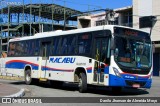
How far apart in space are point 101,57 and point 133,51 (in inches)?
59.4

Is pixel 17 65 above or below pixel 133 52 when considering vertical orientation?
below

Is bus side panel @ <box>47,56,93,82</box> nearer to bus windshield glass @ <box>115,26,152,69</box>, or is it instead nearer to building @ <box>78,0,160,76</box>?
bus windshield glass @ <box>115,26,152,69</box>

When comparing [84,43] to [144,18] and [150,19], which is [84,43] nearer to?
[150,19]

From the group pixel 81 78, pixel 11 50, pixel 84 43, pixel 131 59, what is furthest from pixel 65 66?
pixel 11 50

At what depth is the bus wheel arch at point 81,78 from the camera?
18.5 m

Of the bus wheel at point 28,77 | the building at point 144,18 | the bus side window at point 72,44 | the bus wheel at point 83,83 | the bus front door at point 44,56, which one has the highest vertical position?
the building at point 144,18

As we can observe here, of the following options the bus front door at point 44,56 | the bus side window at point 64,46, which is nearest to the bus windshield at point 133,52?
the bus side window at point 64,46

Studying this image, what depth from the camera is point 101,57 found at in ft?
58.0

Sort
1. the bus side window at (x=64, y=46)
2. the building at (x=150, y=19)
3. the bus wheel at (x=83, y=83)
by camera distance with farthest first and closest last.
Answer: the building at (x=150, y=19) < the bus side window at (x=64, y=46) < the bus wheel at (x=83, y=83)

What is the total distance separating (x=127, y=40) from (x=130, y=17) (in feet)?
115

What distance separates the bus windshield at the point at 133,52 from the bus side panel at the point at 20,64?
8082 mm

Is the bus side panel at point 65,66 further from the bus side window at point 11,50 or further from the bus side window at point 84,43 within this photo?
the bus side window at point 11,50

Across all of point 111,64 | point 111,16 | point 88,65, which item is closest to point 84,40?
point 88,65

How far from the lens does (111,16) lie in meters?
51.7
